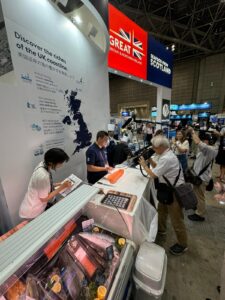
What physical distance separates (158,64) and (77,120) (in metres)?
3.65

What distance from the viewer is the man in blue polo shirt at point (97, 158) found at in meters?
2.18

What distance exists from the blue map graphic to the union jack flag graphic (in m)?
1.71

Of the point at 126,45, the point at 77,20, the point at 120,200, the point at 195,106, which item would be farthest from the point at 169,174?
the point at 195,106

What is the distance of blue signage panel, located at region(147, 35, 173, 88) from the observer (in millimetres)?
4102

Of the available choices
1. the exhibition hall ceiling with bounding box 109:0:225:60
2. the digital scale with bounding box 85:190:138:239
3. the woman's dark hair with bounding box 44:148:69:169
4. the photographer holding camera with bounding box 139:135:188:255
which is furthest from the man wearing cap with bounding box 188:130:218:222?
the exhibition hall ceiling with bounding box 109:0:225:60

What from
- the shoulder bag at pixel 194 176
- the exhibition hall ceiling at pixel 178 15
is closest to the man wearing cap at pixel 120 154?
the shoulder bag at pixel 194 176

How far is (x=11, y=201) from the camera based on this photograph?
1481 millimetres

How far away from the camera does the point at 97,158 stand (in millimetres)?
2240

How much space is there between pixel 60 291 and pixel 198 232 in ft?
7.65

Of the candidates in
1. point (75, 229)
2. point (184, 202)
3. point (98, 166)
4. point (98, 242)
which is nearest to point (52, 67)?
point (98, 166)

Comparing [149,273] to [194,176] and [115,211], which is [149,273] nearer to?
[115,211]

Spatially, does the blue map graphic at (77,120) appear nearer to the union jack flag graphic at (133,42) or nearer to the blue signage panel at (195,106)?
the union jack flag graphic at (133,42)

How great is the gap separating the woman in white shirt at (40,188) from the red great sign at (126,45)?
2.34m

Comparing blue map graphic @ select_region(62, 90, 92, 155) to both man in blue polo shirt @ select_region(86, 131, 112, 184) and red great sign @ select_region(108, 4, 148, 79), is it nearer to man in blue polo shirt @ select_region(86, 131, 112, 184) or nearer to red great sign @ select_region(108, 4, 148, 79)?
man in blue polo shirt @ select_region(86, 131, 112, 184)
